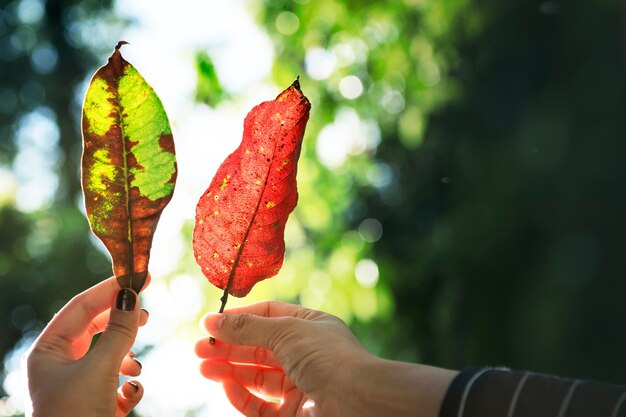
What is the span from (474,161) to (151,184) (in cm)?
138

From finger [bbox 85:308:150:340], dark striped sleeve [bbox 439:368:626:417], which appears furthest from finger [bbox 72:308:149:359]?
dark striped sleeve [bbox 439:368:626:417]

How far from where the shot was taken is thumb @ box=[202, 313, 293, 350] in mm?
571

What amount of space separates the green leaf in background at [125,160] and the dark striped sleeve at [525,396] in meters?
0.25

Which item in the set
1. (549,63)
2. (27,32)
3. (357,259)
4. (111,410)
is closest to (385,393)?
(111,410)

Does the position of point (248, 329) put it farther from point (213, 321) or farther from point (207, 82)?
point (207, 82)

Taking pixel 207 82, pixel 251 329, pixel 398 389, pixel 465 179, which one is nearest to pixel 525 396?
pixel 398 389

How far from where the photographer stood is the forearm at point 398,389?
0.48 meters

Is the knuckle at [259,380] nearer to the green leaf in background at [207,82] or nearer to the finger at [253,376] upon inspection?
the finger at [253,376]

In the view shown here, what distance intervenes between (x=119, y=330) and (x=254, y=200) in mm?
142

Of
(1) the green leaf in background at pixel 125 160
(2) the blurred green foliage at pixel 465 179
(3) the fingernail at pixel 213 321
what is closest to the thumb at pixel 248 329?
(3) the fingernail at pixel 213 321

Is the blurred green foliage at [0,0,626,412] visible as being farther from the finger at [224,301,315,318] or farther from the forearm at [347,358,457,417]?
the forearm at [347,358,457,417]

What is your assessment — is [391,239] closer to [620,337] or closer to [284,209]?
[620,337]

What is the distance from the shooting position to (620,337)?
157 centimetres

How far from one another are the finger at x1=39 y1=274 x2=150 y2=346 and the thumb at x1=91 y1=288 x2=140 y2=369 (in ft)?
0.06
